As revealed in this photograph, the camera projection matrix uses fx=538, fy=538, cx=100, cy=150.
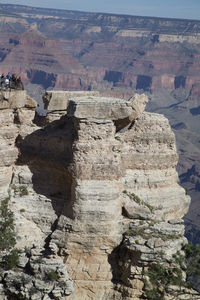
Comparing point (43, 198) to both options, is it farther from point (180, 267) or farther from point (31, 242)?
point (180, 267)

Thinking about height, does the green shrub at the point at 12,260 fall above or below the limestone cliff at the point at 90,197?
below

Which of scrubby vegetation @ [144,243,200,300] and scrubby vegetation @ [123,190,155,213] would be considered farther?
scrubby vegetation @ [123,190,155,213]

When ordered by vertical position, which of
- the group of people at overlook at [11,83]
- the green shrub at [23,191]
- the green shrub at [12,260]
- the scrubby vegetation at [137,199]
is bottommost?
the green shrub at [12,260]

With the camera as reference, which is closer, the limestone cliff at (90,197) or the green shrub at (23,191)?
the limestone cliff at (90,197)

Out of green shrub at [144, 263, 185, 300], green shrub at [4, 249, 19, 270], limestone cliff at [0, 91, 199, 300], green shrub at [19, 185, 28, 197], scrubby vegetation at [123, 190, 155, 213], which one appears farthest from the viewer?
green shrub at [19, 185, 28, 197]

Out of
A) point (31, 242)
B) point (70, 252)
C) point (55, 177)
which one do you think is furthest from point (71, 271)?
point (55, 177)

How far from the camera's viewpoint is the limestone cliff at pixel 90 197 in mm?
26047

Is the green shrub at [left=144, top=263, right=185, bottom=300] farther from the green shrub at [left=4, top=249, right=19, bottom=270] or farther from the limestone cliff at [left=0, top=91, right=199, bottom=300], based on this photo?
the green shrub at [left=4, top=249, right=19, bottom=270]

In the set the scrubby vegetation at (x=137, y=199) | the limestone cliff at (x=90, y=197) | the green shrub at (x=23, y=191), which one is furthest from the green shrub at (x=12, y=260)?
the scrubby vegetation at (x=137, y=199)

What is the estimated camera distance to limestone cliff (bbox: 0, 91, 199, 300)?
2605cm

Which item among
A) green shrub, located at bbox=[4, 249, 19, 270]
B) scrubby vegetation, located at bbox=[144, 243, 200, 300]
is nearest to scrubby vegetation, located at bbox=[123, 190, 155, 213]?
scrubby vegetation, located at bbox=[144, 243, 200, 300]

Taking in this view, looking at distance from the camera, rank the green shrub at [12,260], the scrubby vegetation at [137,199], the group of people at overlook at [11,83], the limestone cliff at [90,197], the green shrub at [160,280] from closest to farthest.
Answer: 1. the green shrub at [160,280]
2. the green shrub at [12,260]
3. the limestone cliff at [90,197]
4. the scrubby vegetation at [137,199]
5. the group of people at overlook at [11,83]

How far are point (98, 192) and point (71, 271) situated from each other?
4.22m

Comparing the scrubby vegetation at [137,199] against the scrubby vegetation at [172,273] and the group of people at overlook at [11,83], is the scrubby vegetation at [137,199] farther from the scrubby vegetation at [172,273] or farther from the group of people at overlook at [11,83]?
the group of people at overlook at [11,83]
